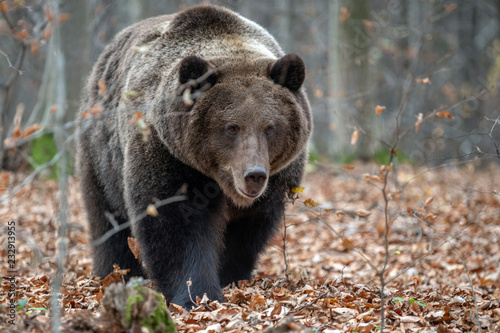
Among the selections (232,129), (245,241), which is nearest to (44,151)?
(245,241)

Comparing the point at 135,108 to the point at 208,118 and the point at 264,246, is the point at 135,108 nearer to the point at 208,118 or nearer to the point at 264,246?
the point at 208,118

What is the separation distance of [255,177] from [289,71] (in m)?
1.30

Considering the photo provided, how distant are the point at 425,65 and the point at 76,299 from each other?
23.9 meters

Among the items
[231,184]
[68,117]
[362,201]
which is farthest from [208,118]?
[68,117]

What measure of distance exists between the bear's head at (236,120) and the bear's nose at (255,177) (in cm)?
1

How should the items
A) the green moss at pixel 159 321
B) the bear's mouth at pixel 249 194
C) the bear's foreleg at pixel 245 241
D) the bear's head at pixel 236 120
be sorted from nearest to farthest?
1. the green moss at pixel 159 321
2. the bear's mouth at pixel 249 194
3. the bear's head at pixel 236 120
4. the bear's foreleg at pixel 245 241

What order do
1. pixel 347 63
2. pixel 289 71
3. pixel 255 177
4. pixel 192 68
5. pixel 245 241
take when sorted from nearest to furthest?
pixel 255 177 < pixel 192 68 < pixel 289 71 < pixel 245 241 < pixel 347 63

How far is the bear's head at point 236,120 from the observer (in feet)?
16.4

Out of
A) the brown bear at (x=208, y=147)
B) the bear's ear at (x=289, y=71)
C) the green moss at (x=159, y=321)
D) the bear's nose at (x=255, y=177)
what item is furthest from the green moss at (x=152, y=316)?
the bear's ear at (x=289, y=71)

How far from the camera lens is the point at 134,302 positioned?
10.8ft

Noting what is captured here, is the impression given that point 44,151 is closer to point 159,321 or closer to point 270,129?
A: point 270,129

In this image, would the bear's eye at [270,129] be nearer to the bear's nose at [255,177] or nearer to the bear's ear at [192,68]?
the bear's nose at [255,177]

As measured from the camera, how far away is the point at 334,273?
7.55m

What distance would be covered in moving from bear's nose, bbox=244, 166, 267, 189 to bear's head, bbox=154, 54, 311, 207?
0.03 ft
